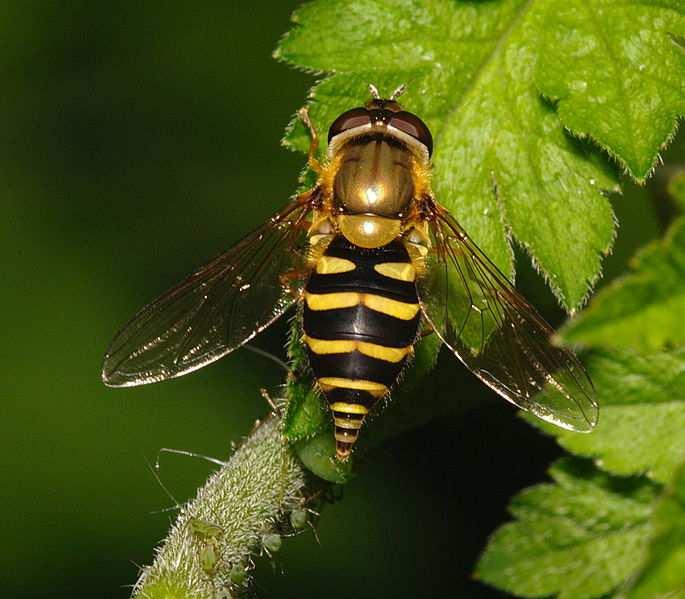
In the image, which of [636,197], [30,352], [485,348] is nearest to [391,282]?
[485,348]

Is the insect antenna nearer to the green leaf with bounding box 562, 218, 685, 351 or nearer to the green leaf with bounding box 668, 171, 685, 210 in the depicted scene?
the green leaf with bounding box 668, 171, 685, 210

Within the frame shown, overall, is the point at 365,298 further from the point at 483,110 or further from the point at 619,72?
the point at 619,72

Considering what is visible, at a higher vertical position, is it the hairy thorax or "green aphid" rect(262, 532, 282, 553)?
the hairy thorax

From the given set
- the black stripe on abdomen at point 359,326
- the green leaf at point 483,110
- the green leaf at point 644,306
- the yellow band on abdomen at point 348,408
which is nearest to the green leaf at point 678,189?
the green leaf at point 644,306

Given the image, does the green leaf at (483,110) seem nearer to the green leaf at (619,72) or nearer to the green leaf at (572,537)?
the green leaf at (619,72)

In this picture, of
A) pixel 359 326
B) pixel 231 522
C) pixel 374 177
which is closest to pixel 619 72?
pixel 374 177

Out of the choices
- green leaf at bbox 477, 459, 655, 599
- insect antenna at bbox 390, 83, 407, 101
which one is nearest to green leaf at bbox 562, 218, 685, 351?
green leaf at bbox 477, 459, 655, 599

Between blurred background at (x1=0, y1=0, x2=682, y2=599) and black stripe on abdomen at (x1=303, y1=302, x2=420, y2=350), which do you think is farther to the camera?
blurred background at (x1=0, y1=0, x2=682, y2=599)
